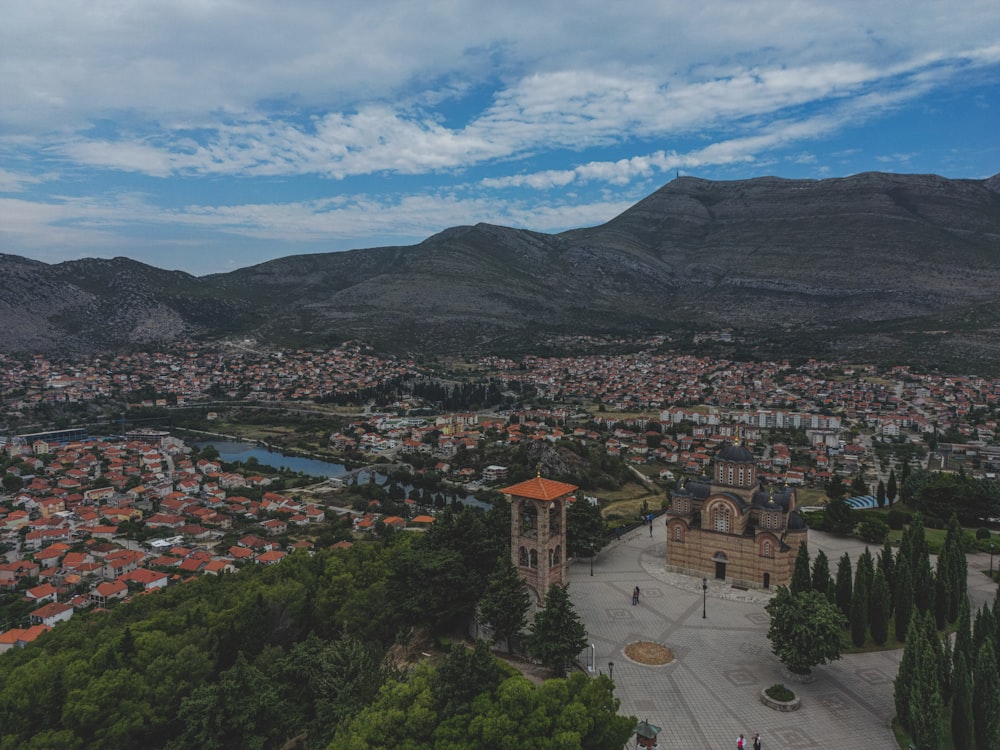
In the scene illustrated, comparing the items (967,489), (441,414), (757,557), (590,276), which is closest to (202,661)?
(757,557)

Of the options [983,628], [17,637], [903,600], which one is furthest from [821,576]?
[17,637]

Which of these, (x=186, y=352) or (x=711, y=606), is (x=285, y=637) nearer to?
(x=711, y=606)

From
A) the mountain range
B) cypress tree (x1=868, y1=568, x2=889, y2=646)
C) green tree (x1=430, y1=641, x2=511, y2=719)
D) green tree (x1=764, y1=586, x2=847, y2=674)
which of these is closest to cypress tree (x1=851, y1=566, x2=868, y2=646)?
cypress tree (x1=868, y1=568, x2=889, y2=646)

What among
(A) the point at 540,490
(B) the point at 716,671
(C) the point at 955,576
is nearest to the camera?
(B) the point at 716,671

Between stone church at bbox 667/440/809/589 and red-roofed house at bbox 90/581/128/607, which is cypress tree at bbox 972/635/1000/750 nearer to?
stone church at bbox 667/440/809/589

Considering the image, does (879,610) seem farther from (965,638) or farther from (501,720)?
(501,720)

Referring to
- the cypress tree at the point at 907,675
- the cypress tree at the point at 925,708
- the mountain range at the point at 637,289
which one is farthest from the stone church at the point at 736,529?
the mountain range at the point at 637,289
